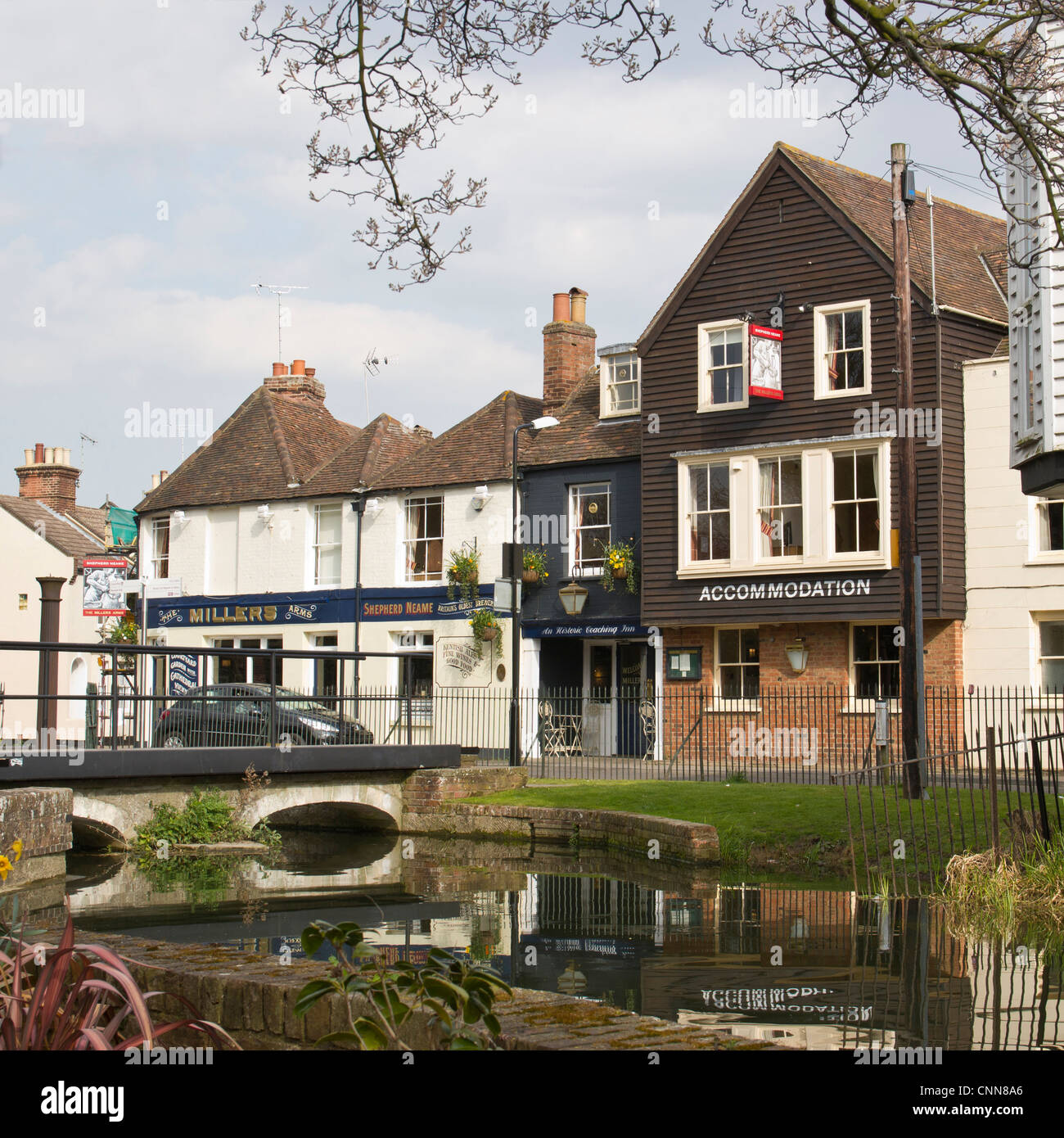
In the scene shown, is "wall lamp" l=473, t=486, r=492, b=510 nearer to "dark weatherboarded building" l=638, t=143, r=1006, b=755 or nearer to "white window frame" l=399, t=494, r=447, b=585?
"white window frame" l=399, t=494, r=447, b=585

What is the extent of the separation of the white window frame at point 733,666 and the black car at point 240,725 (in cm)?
860

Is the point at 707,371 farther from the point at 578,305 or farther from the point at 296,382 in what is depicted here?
the point at 296,382

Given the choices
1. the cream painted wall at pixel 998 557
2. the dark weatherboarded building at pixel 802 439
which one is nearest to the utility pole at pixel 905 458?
the dark weatherboarded building at pixel 802 439

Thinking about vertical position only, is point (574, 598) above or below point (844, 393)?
below

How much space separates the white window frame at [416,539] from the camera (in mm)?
32094

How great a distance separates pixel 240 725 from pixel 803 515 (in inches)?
480

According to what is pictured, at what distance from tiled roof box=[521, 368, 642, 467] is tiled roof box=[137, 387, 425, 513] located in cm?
496

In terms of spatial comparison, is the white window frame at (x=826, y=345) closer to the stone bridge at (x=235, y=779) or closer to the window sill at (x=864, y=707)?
the window sill at (x=864, y=707)

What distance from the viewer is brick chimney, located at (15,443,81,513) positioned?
45594 millimetres

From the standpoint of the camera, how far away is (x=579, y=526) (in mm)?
30344

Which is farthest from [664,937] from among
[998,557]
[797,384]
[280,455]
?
[280,455]

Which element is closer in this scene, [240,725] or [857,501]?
[240,725]
